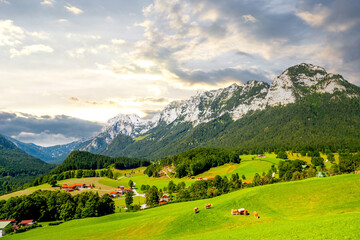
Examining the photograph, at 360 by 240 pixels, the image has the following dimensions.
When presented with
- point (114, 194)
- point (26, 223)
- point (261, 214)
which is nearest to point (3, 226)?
point (26, 223)

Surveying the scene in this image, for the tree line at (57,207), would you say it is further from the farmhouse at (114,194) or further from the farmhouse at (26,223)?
the farmhouse at (114,194)

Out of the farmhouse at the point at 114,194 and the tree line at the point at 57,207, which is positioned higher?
the tree line at the point at 57,207

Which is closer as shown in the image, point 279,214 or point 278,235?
point 278,235

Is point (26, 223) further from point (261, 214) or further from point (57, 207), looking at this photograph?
point (261, 214)

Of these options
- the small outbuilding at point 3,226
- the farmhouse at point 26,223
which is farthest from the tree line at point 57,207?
the small outbuilding at point 3,226

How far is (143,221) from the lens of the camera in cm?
6344

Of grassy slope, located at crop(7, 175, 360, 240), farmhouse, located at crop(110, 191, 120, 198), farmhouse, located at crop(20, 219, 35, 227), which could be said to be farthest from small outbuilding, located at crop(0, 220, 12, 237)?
farmhouse, located at crop(110, 191, 120, 198)

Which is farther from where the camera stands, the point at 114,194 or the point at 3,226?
the point at 114,194

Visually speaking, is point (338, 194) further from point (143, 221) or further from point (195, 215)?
point (143, 221)

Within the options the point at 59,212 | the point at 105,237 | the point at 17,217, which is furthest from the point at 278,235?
the point at 17,217

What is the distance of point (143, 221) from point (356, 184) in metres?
62.5

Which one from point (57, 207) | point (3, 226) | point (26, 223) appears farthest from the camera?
point (57, 207)

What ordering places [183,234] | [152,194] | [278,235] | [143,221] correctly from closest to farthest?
1. [278,235]
2. [183,234]
3. [143,221]
4. [152,194]

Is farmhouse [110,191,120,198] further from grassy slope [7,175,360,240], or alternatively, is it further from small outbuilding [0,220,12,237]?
grassy slope [7,175,360,240]
